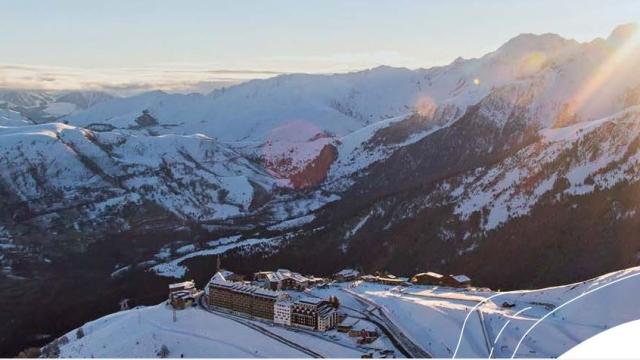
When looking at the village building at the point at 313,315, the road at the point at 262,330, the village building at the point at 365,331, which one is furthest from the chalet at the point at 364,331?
the road at the point at 262,330

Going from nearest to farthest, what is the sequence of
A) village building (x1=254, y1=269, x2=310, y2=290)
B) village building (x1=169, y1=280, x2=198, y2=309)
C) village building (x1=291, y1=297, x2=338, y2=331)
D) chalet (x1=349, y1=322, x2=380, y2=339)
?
chalet (x1=349, y1=322, x2=380, y2=339) < village building (x1=291, y1=297, x2=338, y2=331) < village building (x1=169, y1=280, x2=198, y2=309) < village building (x1=254, y1=269, x2=310, y2=290)

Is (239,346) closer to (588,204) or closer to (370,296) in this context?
(370,296)

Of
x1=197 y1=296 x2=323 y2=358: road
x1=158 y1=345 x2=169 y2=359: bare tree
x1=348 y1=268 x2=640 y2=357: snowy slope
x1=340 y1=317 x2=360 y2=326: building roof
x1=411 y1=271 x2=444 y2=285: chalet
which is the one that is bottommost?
x1=411 y1=271 x2=444 y2=285: chalet

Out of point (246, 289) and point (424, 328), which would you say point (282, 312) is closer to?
point (246, 289)

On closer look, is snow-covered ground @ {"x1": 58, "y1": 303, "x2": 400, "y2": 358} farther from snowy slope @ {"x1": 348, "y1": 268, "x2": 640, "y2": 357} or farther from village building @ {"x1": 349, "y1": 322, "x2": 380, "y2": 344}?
snowy slope @ {"x1": 348, "y1": 268, "x2": 640, "y2": 357}

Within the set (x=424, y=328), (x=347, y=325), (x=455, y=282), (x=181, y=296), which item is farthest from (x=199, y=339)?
(x=455, y=282)

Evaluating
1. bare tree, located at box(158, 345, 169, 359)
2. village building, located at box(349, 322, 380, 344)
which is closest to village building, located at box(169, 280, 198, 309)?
Result: bare tree, located at box(158, 345, 169, 359)

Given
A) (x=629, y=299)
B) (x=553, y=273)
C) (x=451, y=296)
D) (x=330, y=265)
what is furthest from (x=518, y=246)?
(x=629, y=299)

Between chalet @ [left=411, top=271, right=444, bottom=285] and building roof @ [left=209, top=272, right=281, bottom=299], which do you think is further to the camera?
chalet @ [left=411, top=271, right=444, bottom=285]
